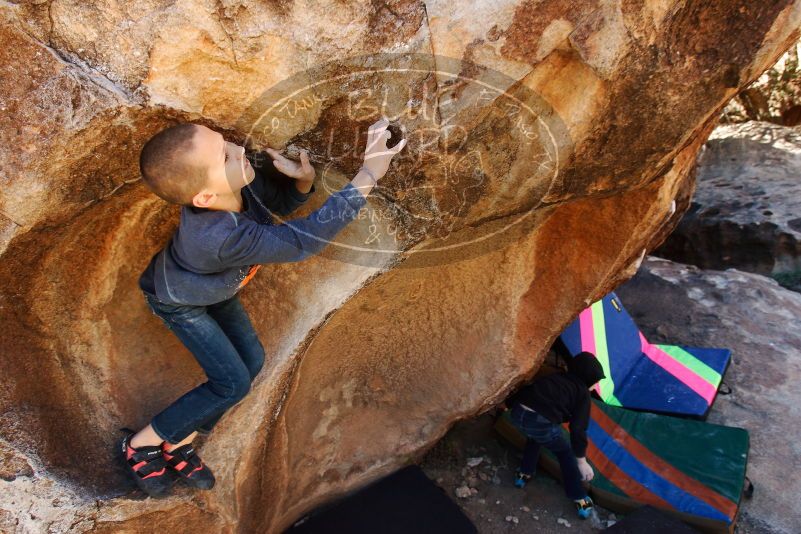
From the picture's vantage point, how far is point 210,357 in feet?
6.20

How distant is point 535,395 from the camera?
292cm

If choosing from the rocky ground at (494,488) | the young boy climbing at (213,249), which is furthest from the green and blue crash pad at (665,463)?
the young boy climbing at (213,249)

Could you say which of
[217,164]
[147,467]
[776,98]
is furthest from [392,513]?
[776,98]

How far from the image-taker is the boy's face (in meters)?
1.55

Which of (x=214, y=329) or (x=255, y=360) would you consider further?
(x=255, y=360)

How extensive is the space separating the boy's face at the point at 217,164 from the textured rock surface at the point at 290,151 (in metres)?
0.15

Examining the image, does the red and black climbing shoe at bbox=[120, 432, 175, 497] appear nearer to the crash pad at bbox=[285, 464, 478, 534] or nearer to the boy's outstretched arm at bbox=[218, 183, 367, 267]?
the boy's outstretched arm at bbox=[218, 183, 367, 267]

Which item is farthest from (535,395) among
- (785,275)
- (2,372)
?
(785,275)

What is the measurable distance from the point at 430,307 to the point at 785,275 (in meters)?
3.46

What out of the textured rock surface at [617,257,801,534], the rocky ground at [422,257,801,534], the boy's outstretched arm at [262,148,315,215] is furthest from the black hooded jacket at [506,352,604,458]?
the boy's outstretched arm at [262,148,315,215]

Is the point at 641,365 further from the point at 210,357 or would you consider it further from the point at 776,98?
the point at 776,98

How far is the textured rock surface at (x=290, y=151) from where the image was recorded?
1.58 metres

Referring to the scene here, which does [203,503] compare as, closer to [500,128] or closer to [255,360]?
[255,360]

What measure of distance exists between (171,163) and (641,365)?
308 cm
